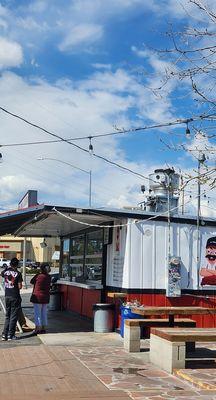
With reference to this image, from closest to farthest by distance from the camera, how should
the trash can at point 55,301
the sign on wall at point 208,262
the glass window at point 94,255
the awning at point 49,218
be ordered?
the awning at point 49,218 → the sign on wall at point 208,262 → the glass window at point 94,255 → the trash can at point 55,301

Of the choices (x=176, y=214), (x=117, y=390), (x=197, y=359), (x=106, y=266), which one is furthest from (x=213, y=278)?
(x=117, y=390)

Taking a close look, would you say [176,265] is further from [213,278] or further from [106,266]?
[106,266]

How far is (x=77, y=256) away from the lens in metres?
17.9

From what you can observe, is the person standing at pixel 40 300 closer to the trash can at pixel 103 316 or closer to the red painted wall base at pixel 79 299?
the trash can at pixel 103 316

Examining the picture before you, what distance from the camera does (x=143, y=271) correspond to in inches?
510

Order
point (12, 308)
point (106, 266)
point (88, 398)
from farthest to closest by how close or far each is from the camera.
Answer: point (106, 266) → point (12, 308) → point (88, 398)

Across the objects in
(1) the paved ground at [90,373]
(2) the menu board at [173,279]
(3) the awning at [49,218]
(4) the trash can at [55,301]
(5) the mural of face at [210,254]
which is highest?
(3) the awning at [49,218]

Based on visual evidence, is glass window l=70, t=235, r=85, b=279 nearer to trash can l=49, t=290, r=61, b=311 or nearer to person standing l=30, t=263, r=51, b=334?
trash can l=49, t=290, r=61, b=311

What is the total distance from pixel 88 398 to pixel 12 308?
5384 millimetres

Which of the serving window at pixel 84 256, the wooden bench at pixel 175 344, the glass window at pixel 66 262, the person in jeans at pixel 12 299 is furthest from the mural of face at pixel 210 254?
the glass window at pixel 66 262

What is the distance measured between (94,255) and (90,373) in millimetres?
7195

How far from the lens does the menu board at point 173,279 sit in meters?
12.9

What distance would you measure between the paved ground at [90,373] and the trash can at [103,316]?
983 mm

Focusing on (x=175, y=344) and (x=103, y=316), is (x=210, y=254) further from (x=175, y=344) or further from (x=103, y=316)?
(x=175, y=344)
